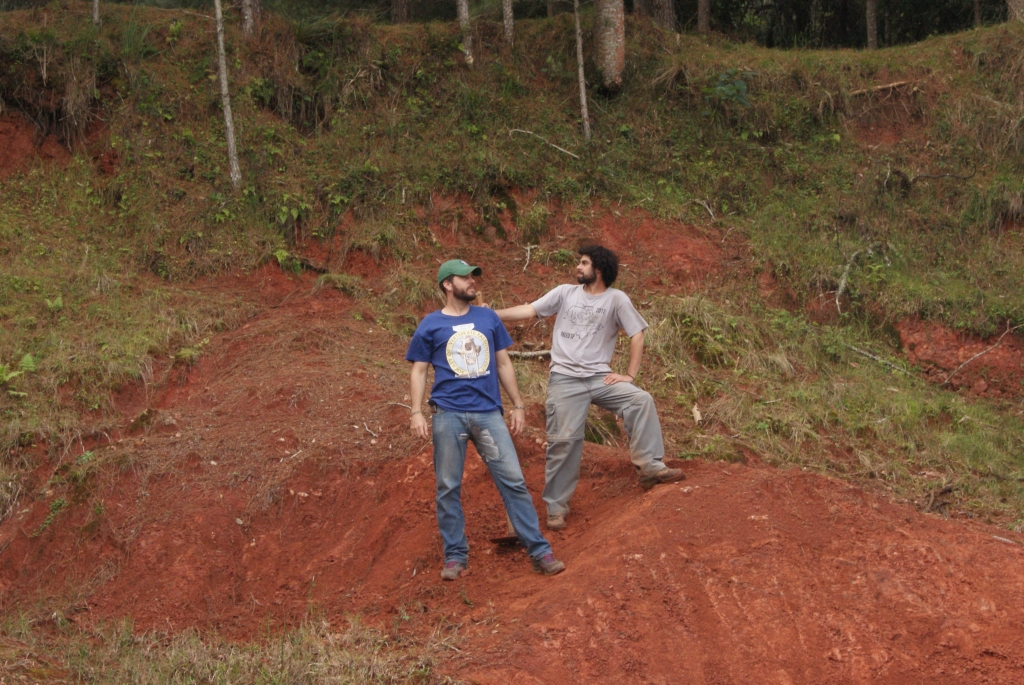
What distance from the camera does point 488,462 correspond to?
19.0ft

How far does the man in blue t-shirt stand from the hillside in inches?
12.2

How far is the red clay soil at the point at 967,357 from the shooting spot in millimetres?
10633

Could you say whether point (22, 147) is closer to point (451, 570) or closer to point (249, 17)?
point (249, 17)

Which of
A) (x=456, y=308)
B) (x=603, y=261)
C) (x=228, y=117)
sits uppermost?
(x=228, y=117)

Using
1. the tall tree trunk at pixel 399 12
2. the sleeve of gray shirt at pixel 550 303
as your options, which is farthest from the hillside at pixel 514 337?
the tall tree trunk at pixel 399 12

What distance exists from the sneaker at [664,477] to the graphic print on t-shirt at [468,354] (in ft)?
4.62

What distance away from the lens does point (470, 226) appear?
11.9 metres

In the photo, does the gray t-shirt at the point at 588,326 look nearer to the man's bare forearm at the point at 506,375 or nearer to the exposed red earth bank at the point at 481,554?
the man's bare forearm at the point at 506,375

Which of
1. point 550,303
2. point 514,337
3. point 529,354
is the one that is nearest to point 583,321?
point 550,303

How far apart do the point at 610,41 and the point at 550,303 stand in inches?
324

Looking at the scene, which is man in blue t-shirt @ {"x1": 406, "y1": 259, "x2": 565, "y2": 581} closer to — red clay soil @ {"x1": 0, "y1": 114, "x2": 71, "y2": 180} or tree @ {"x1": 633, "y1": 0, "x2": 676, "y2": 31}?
red clay soil @ {"x1": 0, "y1": 114, "x2": 71, "y2": 180}

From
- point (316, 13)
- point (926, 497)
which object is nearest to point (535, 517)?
point (926, 497)

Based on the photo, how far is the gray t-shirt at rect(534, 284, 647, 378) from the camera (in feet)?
20.8

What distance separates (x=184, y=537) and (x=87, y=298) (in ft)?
13.4
